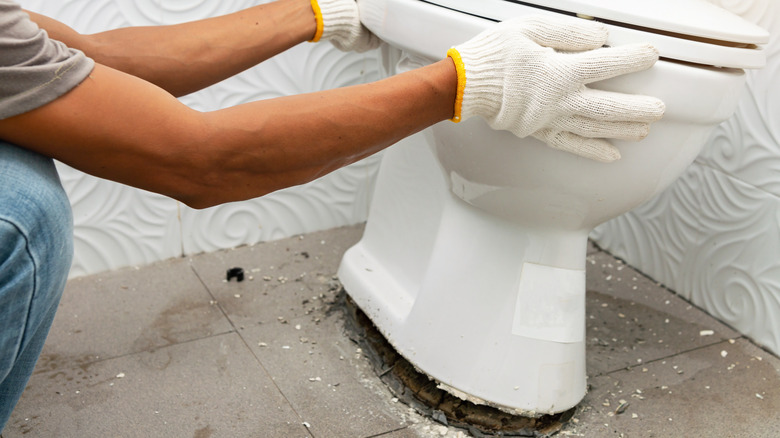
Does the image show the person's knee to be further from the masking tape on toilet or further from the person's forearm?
the masking tape on toilet

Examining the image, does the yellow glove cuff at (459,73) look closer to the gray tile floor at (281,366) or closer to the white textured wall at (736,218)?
the gray tile floor at (281,366)

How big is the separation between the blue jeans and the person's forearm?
0.87 ft

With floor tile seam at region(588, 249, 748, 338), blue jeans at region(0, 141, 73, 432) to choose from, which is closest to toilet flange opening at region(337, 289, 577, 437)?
Answer: floor tile seam at region(588, 249, 748, 338)

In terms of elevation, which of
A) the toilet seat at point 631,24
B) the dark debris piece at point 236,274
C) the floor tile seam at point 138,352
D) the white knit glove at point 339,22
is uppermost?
the toilet seat at point 631,24

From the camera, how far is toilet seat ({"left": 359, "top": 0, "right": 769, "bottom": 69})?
2.26 feet

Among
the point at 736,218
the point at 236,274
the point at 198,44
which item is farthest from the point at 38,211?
the point at 736,218

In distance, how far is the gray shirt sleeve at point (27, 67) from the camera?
0.54 m

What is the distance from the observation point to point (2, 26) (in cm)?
53

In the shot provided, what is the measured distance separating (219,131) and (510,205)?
0.37m

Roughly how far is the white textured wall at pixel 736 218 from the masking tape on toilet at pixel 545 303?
397 mm

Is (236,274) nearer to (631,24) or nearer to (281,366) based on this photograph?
(281,366)

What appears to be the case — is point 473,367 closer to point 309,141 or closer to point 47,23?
point 309,141

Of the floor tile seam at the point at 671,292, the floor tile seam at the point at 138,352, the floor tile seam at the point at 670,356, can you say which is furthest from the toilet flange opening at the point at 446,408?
the floor tile seam at the point at 671,292

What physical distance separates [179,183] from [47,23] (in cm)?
35
